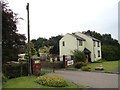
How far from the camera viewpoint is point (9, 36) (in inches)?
990

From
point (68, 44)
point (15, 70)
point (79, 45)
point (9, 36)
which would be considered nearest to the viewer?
point (9, 36)

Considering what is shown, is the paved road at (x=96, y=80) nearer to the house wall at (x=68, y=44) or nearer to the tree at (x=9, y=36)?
the tree at (x=9, y=36)

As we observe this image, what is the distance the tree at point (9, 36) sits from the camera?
24.4 m

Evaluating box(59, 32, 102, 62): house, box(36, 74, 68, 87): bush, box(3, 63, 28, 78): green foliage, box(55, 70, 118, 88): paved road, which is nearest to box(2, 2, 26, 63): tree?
box(3, 63, 28, 78): green foliage

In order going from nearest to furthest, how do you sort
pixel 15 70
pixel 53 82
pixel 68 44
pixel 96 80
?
pixel 53 82
pixel 96 80
pixel 15 70
pixel 68 44

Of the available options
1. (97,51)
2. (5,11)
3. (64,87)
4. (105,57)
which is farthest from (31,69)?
(105,57)

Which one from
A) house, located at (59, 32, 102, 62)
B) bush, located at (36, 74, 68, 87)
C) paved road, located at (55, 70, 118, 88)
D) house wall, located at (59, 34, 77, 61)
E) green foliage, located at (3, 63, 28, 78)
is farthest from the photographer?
house, located at (59, 32, 102, 62)

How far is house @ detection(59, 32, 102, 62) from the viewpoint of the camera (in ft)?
207

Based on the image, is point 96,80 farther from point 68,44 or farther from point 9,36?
point 68,44

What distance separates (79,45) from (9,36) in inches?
1553

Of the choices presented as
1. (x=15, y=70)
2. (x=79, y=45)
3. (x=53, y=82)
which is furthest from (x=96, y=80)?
(x=79, y=45)

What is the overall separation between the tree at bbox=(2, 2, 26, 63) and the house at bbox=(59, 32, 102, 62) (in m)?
35.2

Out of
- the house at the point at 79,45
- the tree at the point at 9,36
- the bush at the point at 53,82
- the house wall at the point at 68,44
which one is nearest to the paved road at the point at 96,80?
the bush at the point at 53,82

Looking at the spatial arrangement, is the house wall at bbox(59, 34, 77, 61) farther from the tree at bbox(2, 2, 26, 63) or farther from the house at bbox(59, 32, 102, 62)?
the tree at bbox(2, 2, 26, 63)
